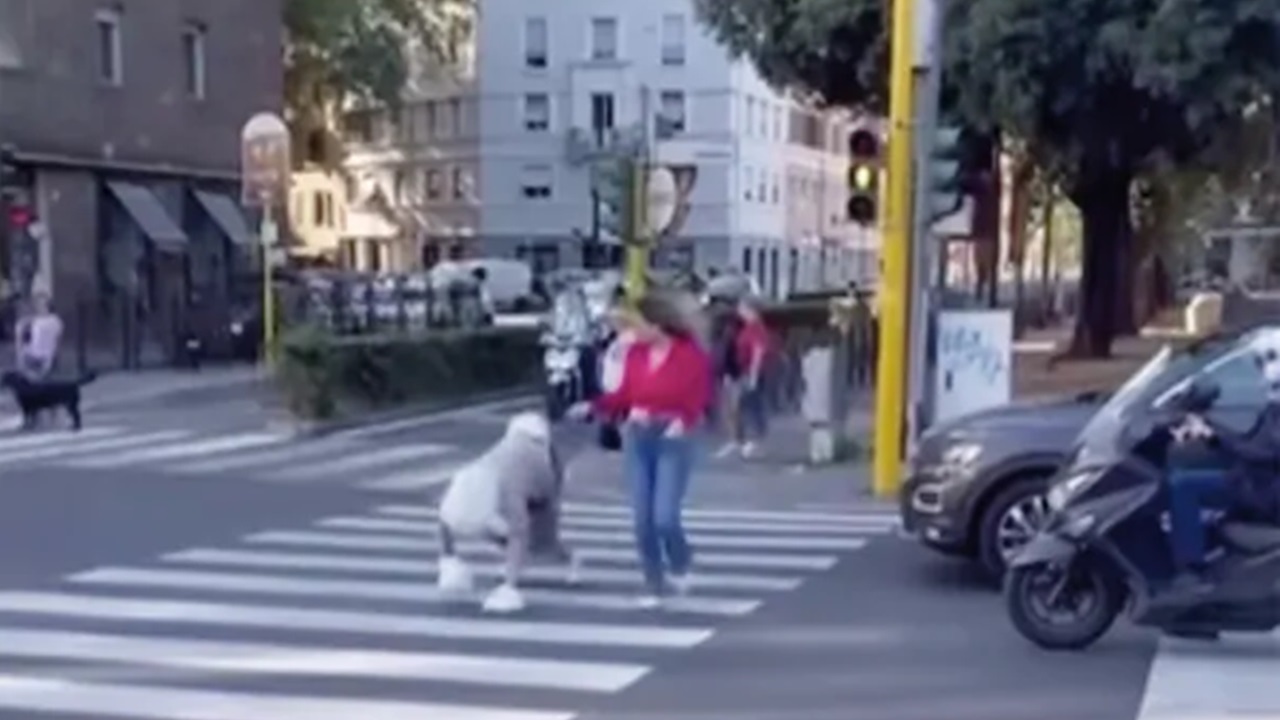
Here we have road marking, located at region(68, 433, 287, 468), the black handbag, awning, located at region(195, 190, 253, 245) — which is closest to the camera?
road marking, located at region(68, 433, 287, 468)

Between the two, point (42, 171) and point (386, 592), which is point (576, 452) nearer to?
point (386, 592)

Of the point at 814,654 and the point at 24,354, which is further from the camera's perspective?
the point at 24,354

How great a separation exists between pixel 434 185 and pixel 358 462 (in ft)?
218

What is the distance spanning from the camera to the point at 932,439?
14594 millimetres

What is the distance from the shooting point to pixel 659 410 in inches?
511

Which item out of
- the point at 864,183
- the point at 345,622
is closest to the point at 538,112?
the point at 864,183

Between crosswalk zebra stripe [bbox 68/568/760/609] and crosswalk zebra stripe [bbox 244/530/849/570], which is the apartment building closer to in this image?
crosswalk zebra stripe [bbox 244/530/849/570]

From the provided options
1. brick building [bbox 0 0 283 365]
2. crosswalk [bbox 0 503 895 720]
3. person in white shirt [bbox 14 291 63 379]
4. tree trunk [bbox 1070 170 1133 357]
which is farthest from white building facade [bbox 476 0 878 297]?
crosswalk [bbox 0 503 895 720]

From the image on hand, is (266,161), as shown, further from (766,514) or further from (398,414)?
(766,514)

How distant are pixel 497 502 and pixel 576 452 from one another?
11642 mm

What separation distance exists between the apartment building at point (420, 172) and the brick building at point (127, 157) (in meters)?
33.0

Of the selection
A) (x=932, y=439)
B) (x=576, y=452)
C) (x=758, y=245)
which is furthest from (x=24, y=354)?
(x=758, y=245)

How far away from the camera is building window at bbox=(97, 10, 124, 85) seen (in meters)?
45.2

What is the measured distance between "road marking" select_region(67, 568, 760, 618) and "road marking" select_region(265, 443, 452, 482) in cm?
690
